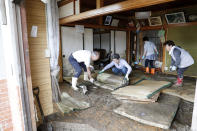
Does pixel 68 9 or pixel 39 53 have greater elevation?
pixel 68 9

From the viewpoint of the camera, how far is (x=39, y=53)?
2.17 metres

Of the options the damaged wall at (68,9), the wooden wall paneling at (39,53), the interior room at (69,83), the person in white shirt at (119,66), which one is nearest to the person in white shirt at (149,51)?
the interior room at (69,83)

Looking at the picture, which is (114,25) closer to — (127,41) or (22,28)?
(127,41)

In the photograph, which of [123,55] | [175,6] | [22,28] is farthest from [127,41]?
[22,28]

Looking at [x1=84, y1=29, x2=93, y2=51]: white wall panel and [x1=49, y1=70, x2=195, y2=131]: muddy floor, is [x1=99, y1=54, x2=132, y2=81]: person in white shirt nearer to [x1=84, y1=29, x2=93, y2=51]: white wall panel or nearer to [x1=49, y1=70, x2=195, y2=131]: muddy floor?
[x1=49, y1=70, x2=195, y2=131]: muddy floor

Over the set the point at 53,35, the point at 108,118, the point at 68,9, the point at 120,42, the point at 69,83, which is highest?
the point at 68,9

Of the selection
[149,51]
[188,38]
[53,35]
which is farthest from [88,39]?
[188,38]

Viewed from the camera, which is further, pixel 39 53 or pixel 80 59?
pixel 80 59

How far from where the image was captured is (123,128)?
2.18 m

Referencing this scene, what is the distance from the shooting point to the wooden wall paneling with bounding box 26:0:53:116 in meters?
2.04

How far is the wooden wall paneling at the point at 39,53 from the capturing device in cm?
204

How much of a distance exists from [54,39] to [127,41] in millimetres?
5269

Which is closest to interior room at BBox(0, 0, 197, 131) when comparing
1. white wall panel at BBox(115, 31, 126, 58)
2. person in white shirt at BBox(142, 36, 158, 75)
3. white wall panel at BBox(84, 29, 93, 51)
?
white wall panel at BBox(84, 29, 93, 51)

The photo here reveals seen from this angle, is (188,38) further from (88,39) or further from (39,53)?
(39,53)
